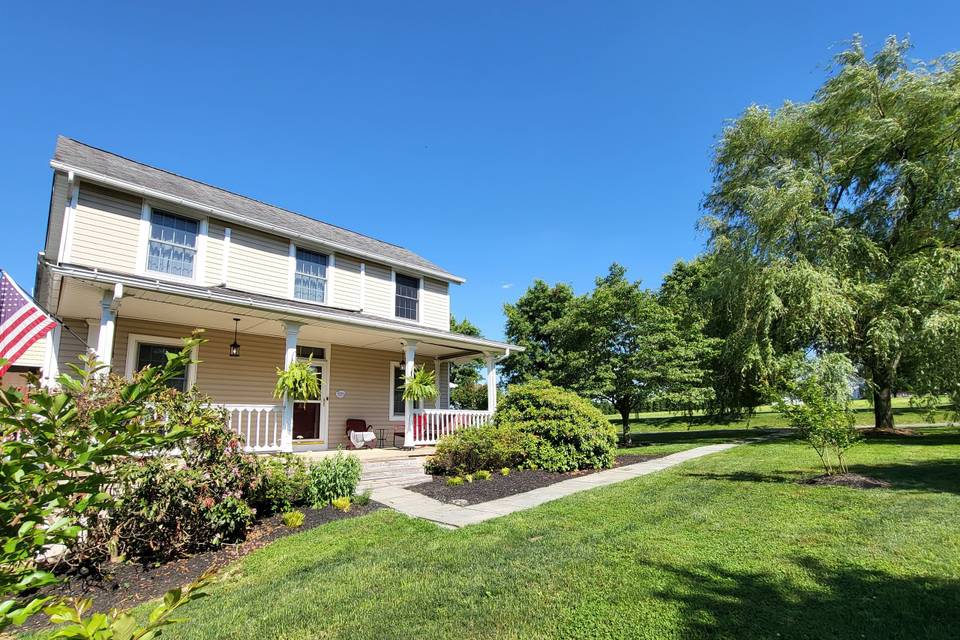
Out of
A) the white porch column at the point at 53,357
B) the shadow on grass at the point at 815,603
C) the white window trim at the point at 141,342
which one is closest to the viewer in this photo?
the shadow on grass at the point at 815,603

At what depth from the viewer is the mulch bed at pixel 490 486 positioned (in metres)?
7.03

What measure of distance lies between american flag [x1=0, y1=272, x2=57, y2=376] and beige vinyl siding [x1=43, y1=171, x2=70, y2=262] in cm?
383

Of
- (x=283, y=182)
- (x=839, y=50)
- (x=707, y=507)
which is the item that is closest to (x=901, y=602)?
(x=707, y=507)

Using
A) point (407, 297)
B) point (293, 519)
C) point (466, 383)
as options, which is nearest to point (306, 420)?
point (407, 297)

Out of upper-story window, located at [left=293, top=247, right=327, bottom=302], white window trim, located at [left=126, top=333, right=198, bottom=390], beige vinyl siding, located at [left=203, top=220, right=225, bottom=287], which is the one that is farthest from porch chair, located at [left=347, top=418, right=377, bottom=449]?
beige vinyl siding, located at [left=203, top=220, right=225, bottom=287]

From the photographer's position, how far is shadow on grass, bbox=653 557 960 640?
2.78 metres

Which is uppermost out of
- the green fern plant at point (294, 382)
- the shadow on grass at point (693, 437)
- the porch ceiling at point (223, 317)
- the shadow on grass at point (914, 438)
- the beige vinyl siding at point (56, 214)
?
the beige vinyl siding at point (56, 214)

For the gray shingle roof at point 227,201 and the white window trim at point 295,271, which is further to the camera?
the white window trim at point 295,271

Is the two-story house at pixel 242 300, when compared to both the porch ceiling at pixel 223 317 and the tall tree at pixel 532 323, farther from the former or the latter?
the tall tree at pixel 532 323

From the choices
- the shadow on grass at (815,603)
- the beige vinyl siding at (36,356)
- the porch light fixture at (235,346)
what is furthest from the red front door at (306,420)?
the shadow on grass at (815,603)

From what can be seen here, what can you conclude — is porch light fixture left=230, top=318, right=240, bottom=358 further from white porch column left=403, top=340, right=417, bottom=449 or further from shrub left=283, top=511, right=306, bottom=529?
shrub left=283, top=511, right=306, bottom=529

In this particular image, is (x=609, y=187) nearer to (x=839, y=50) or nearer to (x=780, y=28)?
(x=780, y=28)

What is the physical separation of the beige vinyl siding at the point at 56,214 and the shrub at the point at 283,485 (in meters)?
7.82

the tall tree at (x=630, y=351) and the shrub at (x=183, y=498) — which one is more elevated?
the tall tree at (x=630, y=351)
